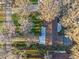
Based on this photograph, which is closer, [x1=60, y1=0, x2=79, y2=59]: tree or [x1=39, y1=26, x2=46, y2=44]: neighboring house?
[x1=60, y1=0, x2=79, y2=59]: tree

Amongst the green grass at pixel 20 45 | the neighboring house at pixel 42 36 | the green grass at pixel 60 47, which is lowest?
the green grass at pixel 60 47

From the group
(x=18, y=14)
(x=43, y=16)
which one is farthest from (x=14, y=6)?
(x=43, y=16)

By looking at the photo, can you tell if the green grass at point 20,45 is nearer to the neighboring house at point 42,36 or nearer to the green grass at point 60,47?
the neighboring house at point 42,36

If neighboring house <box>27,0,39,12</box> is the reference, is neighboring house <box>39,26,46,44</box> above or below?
below

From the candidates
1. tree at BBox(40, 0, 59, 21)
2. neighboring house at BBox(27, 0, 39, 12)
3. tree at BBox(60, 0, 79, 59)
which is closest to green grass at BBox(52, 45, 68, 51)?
tree at BBox(60, 0, 79, 59)

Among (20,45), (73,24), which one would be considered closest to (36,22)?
(20,45)

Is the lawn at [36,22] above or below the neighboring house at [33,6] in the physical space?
below

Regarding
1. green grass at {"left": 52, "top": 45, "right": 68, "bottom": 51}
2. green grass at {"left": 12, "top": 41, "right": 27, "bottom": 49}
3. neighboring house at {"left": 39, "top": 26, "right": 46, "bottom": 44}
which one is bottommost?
green grass at {"left": 52, "top": 45, "right": 68, "bottom": 51}

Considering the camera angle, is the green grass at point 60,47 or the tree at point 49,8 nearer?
the tree at point 49,8

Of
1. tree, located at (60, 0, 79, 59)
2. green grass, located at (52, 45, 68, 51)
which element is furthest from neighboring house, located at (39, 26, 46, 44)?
tree, located at (60, 0, 79, 59)

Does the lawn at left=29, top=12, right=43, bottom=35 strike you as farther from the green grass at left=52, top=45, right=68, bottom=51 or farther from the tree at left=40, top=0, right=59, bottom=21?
the green grass at left=52, top=45, right=68, bottom=51

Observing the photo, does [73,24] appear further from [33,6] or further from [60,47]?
[33,6]

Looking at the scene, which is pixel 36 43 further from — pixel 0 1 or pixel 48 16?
pixel 0 1

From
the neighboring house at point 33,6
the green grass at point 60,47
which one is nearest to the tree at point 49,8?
the neighboring house at point 33,6
